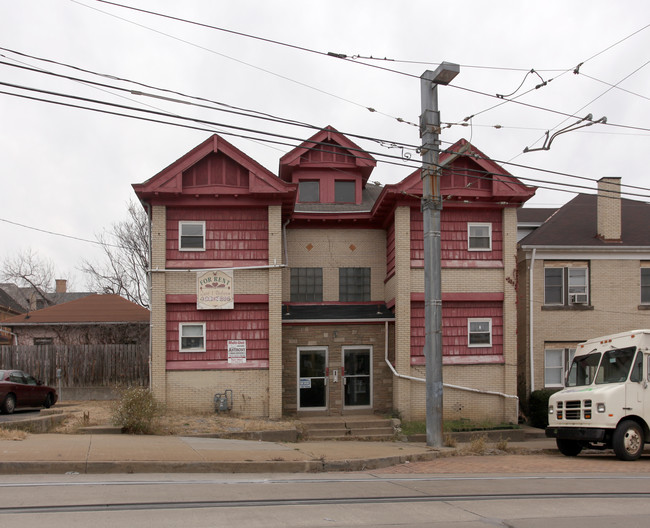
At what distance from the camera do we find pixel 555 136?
50.8ft

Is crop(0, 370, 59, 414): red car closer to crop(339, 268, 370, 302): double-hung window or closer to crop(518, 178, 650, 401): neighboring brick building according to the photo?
crop(339, 268, 370, 302): double-hung window

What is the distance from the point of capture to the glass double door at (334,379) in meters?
22.4

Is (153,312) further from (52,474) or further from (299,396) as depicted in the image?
(52,474)

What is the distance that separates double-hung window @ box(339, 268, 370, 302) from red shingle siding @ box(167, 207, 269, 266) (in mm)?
3520

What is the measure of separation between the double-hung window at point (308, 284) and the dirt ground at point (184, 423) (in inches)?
196

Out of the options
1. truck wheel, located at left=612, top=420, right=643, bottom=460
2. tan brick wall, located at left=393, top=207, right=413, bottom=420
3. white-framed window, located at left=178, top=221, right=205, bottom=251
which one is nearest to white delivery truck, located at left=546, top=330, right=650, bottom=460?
truck wheel, located at left=612, top=420, right=643, bottom=460

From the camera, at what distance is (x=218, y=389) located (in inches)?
821


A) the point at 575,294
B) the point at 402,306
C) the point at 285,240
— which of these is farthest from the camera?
the point at 575,294

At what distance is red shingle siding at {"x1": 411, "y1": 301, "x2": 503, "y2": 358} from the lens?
22.1 m

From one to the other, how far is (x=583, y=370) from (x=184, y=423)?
1034cm

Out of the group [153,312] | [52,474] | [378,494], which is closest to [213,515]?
[378,494]

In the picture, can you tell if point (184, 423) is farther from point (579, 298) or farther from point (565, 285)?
point (579, 298)

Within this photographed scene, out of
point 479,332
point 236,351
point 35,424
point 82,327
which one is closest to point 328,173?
point 236,351

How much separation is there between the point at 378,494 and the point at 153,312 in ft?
40.7
